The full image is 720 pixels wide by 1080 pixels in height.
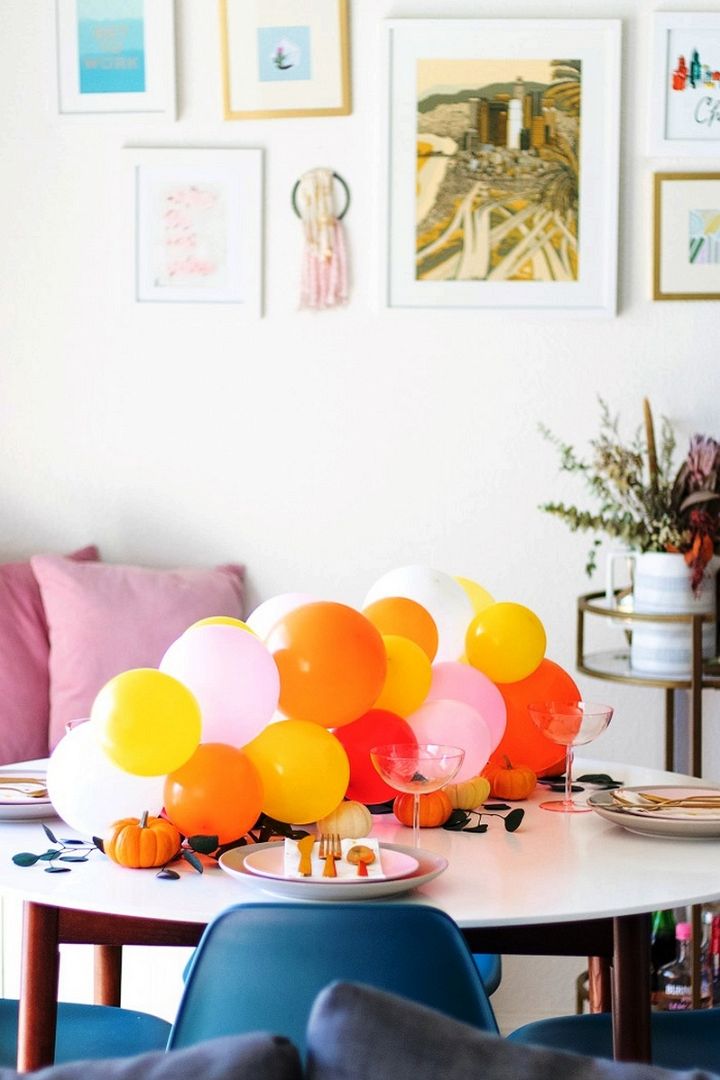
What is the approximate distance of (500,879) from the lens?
5.14ft

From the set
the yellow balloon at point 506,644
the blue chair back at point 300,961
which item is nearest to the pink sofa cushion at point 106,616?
the yellow balloon at point 506,644

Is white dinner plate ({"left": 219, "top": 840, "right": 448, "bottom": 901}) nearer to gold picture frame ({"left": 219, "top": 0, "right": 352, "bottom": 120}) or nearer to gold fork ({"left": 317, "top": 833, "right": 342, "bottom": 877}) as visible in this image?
gold fork ({"left": 317, "top": 833, "right": 342, "bottom": 877})

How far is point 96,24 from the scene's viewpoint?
3.14m

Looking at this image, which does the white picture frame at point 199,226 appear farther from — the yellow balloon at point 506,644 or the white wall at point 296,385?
the yellow balloon at point 506,644

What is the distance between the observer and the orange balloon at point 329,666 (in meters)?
1.73

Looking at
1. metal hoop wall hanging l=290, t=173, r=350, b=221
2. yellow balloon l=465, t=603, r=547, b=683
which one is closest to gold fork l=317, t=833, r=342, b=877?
yellow balloon l=465, t=603, r=547, b=683

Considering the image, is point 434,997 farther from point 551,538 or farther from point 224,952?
point 551,538

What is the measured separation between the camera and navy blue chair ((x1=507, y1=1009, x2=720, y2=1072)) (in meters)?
1.74

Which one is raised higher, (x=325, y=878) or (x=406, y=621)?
(x=406, y=621)

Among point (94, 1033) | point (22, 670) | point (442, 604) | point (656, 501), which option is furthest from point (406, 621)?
point (22, 670)

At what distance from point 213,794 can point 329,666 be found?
23cm

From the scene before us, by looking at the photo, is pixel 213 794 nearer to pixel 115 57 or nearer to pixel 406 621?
pixel 406 621

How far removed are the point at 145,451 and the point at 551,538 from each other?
96cm

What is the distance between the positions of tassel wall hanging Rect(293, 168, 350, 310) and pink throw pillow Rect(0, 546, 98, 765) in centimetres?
90
